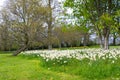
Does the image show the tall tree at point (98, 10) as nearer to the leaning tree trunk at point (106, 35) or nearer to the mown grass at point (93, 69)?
the leaning tree trunk at point (106, 35)

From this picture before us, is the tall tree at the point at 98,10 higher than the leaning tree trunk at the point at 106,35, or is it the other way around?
the tall tree at the point at 98,10

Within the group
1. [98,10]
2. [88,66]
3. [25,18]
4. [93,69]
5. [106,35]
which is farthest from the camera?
[25,18]

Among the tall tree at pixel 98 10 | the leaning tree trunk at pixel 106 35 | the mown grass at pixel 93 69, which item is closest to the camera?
the mown grass at pixel 93 69

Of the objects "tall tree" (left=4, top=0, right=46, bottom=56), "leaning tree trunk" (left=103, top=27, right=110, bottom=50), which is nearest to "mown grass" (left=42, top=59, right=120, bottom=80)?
"leaning tree trunk" (left=103, top=27, right=110, bottom=50)

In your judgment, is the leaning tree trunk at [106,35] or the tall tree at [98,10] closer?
the leaning tree trunk at [106,35]

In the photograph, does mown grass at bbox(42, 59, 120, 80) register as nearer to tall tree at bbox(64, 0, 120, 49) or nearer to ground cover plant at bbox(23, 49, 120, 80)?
ground cover plant at bbox(23, 49, 120, 80)

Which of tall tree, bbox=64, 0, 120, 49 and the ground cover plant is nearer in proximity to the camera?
the ground cover plant

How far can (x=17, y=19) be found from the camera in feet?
90.7

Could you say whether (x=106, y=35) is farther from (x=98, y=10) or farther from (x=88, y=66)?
(x=88, y=66)

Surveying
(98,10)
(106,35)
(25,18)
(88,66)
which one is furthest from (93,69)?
(25,18)

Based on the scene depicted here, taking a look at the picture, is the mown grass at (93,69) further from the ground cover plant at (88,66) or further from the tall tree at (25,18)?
the tall tree at (25,18)

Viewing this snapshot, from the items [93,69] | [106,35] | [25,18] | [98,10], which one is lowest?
[93,69]

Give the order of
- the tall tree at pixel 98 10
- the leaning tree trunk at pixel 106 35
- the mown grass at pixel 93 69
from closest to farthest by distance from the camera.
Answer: the mown grass at pixel 93 69, the leaning tree trunk at pixel 106 35, the tall tree at pixel 98 10

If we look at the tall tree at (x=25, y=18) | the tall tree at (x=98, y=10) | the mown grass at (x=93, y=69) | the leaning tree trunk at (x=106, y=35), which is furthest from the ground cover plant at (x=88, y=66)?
the tall tree at (x=25, y=18)
